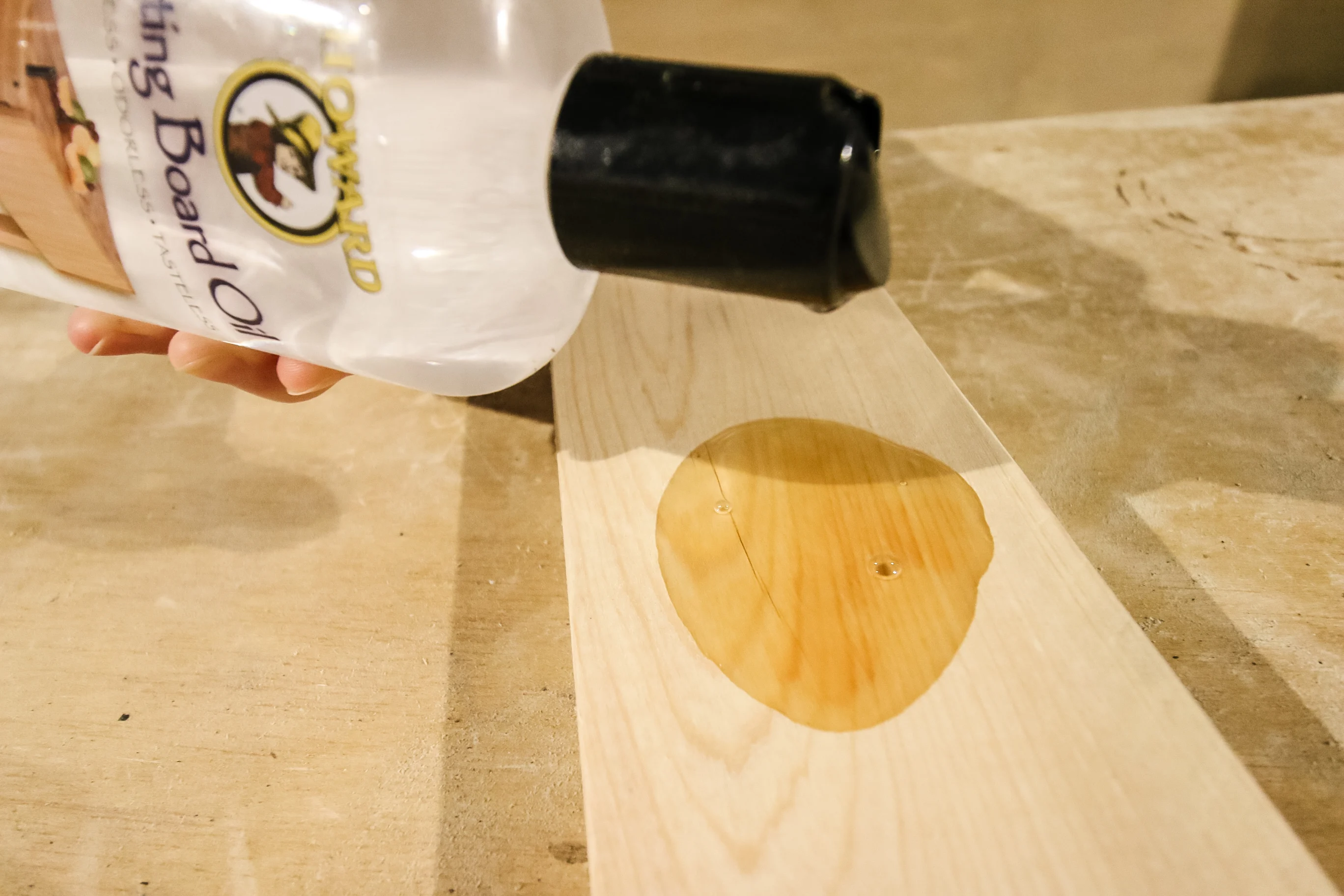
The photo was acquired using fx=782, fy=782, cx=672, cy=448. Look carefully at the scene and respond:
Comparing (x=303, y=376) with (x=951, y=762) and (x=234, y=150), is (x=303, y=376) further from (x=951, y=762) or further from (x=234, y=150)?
(x=951, y=762)

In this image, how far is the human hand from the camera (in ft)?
1.82

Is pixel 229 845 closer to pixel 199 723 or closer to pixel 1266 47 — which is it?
pixel 199 723

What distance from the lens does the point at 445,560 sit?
534 mm

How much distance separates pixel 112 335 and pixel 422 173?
0.40 m

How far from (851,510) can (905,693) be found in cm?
12

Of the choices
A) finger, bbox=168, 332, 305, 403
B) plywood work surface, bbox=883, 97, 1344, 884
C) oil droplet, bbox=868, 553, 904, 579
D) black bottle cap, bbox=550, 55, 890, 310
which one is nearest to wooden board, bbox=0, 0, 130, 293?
finger, bbox=168, 332, 305, 403

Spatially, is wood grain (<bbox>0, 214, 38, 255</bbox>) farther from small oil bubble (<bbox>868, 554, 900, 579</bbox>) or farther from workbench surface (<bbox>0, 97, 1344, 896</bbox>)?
small oil bubble (<bbox>868, 554, 900, 579</bbox>)

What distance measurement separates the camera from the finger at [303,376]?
55 cm

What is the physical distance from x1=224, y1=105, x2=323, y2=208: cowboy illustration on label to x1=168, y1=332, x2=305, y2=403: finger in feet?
0.68

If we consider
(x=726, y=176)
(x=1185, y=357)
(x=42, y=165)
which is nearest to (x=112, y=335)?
(x=42, y=165)

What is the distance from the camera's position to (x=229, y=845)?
1.35 feet

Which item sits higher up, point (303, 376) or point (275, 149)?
point (275, 149)

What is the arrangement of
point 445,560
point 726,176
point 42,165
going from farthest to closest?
point 445,560
point 42,165
point 726,176

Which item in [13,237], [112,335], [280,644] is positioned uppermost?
[13,237]
